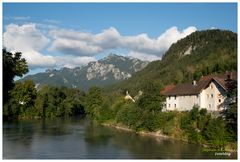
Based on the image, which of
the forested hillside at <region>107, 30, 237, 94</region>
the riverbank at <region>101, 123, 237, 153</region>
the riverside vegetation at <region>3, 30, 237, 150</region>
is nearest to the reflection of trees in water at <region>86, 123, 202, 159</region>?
the riverbank at <region>101, 123, 237, 153</region>

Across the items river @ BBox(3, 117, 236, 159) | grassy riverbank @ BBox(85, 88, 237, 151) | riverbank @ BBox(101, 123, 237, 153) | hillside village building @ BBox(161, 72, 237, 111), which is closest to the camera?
river @ BBox(3, 117, 236, 159)

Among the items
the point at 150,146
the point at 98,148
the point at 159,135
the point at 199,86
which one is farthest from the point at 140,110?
the point at 98,148

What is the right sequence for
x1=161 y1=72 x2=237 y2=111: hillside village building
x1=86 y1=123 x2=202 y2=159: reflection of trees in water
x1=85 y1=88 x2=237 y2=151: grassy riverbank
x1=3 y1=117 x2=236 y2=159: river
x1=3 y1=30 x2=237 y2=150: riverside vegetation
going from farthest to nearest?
x1=161 y1=72 x2=237 y2=111: hillside village building → x1=85 y1=88 x2=237 y2=151: grassy riverbank → x1=86 y1=123 x2=202 y2=159: reflection of trees in water → x1=3 y1=117 x2=236 y2=159: river → x1=3 y1=30 x2=237 y2=150: riverside vegetation

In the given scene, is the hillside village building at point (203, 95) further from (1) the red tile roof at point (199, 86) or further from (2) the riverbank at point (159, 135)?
(2) the riverbank at point (159, 135)

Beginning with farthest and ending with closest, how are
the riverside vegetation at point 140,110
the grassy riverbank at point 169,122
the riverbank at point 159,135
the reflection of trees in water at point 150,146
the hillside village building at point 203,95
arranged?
the hillside village building at point 203,95
the grassy riverbank at point 169,122
the riverbank at point 159,135
the reflection of trees in water at point 150,146
the riverside vegetation at point 140,110

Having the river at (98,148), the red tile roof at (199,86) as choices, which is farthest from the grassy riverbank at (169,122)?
the red tile roof at (199,86)

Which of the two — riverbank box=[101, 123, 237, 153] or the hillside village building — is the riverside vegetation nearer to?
riverbank box=[101, 123, 237, 153]

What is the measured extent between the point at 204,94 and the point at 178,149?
1054 cm

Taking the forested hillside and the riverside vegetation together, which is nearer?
the riverside vegetation

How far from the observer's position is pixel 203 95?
35.6 metres

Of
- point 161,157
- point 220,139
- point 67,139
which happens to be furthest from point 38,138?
point 220,139

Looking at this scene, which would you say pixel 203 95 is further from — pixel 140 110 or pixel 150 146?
pixel 150 146

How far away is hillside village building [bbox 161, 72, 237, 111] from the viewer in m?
33.1

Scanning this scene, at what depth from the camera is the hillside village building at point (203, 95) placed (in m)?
33.1
